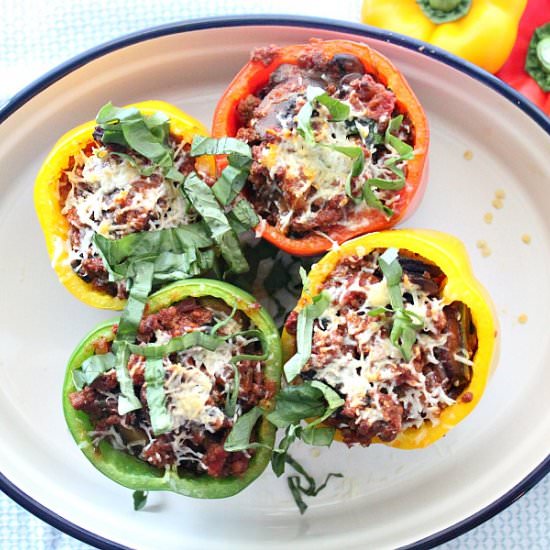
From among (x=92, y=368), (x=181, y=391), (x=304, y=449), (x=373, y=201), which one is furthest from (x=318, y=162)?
(x=304, y=449)

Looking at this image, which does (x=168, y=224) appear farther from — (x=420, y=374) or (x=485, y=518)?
(x=485, y=518)

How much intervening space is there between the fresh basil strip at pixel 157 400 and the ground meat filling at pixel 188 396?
12mm

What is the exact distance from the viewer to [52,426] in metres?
2.38

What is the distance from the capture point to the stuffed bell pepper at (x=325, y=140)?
1.91 meters

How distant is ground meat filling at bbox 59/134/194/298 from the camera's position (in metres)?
1.96

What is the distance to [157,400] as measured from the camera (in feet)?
6.08

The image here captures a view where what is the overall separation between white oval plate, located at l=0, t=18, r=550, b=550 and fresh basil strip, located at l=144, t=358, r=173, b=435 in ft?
1.79

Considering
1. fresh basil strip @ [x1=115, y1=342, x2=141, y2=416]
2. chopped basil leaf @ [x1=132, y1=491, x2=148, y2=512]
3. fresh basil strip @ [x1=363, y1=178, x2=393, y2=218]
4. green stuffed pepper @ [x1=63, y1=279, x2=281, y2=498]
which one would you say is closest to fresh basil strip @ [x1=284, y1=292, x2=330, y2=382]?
green stuffed pepper @ [x1=63, y1=279, x2=281, y2=498]

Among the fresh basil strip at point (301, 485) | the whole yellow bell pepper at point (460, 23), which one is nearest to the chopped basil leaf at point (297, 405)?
the fresh basil strip at point (301, 485)

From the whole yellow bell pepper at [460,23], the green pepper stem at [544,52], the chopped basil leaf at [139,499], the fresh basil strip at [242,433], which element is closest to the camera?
the fresh basil strip at [242,433]

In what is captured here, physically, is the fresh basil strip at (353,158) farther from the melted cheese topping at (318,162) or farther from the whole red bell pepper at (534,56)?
the whole red bell pepper at (534,56)

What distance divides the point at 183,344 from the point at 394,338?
0.47 m

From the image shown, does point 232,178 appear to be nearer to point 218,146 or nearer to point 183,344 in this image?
point 218,146

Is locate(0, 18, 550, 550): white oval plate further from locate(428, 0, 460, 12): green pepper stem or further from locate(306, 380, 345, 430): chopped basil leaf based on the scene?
locate(306, 380, 345, 430): chopped basil leaf
